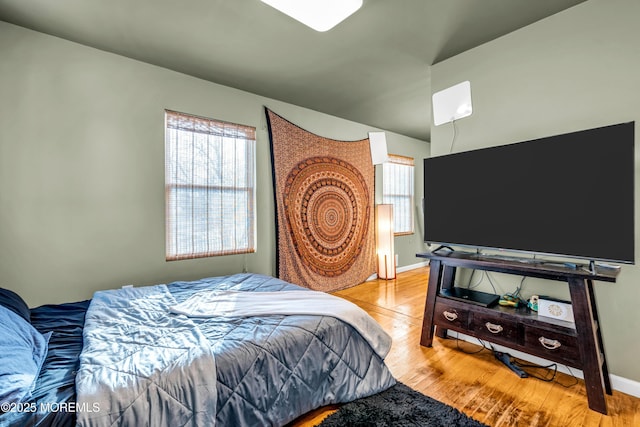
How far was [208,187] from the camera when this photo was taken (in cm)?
316

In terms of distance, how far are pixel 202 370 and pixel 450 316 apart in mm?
1931

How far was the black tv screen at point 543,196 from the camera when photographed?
1677 millimetres

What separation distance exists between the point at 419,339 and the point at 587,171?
1.80m

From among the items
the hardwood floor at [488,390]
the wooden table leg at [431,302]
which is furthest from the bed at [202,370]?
the wooden table leg at [431,302]

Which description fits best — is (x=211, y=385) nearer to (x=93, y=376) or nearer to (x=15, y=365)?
(x=93, y=376)

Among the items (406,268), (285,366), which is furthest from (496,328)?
(406,268)

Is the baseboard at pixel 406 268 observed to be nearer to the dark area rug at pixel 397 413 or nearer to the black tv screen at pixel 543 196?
the black tv screen at pixel 543 196

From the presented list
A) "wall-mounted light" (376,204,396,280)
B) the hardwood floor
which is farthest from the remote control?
"wall-mounted light" (376,204,396,280)

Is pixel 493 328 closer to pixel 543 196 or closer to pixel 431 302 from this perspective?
pixel 431 302

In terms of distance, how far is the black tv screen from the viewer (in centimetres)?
168

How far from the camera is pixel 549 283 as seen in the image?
7.02 feet

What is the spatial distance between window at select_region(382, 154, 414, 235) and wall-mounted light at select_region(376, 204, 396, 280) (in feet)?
1.27

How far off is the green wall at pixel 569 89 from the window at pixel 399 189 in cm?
261

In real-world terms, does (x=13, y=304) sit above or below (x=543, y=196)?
below
